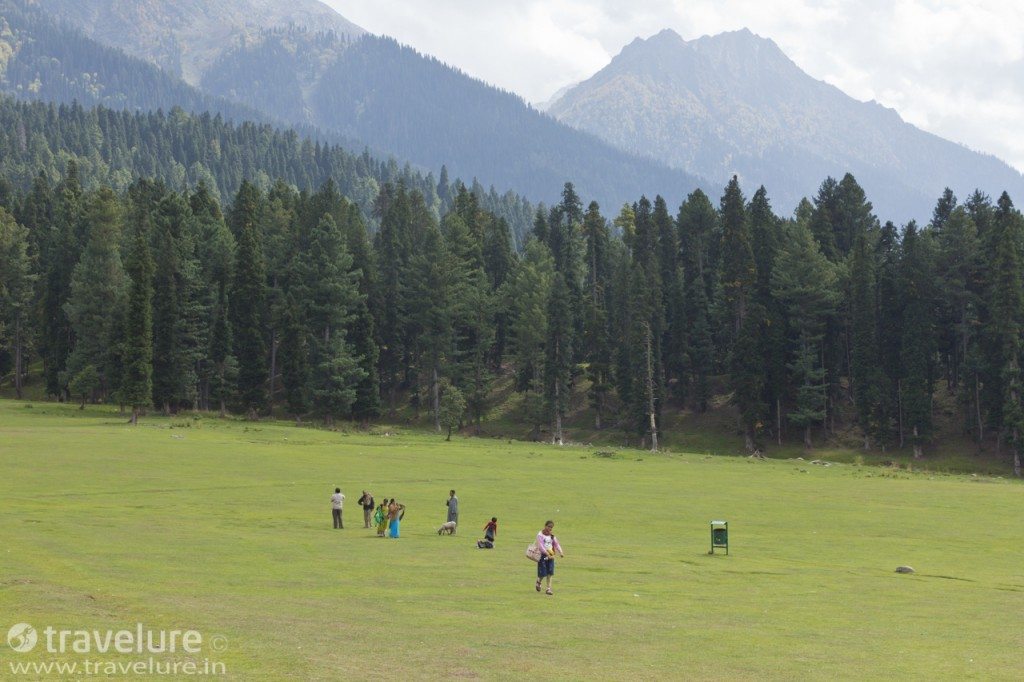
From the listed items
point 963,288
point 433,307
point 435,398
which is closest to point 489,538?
point 435,398

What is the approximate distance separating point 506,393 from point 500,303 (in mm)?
11845

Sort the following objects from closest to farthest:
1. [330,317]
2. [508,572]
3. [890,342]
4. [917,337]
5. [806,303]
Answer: [508,572] → [917,337] → [890,342] → [806,303] → [330,317]

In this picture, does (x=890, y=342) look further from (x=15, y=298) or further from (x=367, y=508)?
(x=15, y=298)

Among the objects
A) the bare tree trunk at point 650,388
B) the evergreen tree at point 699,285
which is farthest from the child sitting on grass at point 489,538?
the evergreen tree at point 699,285

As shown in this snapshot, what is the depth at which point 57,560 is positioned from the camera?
29703mm

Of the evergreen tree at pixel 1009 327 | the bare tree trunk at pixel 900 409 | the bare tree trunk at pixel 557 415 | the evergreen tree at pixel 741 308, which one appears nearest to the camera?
the evergreen tree at pixel 1009 327

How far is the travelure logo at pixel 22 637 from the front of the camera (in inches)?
776

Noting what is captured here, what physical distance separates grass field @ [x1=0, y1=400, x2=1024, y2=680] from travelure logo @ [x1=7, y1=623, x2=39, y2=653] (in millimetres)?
360

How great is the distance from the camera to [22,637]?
20.3 meters

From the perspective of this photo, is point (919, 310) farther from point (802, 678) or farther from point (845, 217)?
point (802, 678)

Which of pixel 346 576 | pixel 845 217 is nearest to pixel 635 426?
pixel 845 217

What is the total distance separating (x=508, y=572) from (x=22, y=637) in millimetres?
15499

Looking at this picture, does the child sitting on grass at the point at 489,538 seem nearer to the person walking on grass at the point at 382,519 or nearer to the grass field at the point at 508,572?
the grass field at the point at 508,572

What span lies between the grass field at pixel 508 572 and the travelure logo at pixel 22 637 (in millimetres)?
360
